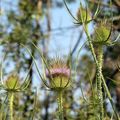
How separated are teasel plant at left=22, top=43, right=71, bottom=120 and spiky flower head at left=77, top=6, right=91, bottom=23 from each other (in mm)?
170

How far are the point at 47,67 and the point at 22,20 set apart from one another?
4256 mm

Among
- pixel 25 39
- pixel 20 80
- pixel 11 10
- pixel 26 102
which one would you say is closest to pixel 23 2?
pixel 11 10

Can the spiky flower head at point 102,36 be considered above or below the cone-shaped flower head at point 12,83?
above

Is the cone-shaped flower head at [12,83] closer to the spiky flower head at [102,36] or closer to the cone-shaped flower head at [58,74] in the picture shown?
the cone-shaped flower head at [58,74]

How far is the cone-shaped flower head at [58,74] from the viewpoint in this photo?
5.56 ft

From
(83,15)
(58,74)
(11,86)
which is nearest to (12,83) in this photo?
(11,86)

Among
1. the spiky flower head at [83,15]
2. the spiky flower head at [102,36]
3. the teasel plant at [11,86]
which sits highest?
the spiky flower head at [83,15]

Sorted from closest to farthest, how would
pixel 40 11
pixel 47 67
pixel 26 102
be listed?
pixel 47 67, pixel 26 102, pixel 40 11

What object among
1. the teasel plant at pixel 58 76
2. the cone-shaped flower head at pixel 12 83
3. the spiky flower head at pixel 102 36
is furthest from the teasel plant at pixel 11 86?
the spiky flower head at pixel 102 36

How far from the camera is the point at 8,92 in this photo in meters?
1.87

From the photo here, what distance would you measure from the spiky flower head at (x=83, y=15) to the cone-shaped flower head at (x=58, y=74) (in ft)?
0.59

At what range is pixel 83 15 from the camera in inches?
72.3

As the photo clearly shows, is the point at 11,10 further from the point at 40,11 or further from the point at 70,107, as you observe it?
the point at 70,107

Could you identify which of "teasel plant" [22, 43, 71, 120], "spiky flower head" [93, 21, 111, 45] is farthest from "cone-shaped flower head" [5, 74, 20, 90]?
"spiky flower head" [93, 21, 111, 45]
